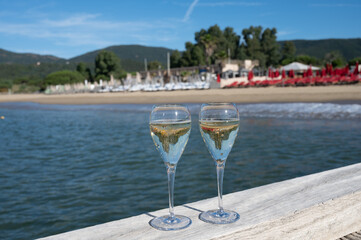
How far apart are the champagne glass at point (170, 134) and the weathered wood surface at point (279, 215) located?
6 centimetres

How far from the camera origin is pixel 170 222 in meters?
1.15

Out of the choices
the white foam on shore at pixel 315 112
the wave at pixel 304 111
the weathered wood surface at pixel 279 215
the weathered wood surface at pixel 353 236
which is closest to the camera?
the weathered wood surface at pixel 279 215

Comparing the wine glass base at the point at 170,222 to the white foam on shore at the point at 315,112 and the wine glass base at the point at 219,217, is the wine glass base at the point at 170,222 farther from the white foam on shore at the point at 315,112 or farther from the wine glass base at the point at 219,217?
the white foam on shore at the point at 315,112

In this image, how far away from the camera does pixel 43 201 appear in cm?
445

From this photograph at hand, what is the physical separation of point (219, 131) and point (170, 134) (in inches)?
7.0

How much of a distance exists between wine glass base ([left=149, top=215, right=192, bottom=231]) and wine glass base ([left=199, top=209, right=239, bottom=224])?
61mm

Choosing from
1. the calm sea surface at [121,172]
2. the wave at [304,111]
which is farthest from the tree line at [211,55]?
the calm sea surface at [121,172]

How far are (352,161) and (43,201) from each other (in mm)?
4850

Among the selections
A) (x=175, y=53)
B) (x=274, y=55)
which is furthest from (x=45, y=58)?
(x=274, y=55)

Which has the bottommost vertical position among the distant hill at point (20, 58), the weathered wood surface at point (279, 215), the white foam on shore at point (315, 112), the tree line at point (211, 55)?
the white foam on shore at point (315, 112)

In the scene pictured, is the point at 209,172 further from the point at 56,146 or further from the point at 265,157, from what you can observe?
the point at 56,146

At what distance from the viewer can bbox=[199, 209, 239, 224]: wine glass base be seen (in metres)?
1.15

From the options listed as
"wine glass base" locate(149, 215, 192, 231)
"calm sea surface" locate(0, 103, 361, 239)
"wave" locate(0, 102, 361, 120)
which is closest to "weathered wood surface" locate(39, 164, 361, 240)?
"wine glass base" locate(149, 215, 192, 231)

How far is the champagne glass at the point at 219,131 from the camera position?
1.19m
